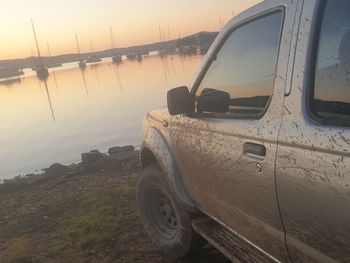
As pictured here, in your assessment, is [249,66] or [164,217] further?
[164,217]

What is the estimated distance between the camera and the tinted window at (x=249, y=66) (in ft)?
8.91

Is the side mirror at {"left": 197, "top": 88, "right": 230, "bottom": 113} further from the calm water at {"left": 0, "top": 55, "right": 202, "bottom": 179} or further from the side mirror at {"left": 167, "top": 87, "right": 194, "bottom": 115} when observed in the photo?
the calm water at {"left": 0, "top": 55, "right": 202, "bottom": 179}

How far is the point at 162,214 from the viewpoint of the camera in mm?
4812

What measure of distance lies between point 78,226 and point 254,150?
4.11m

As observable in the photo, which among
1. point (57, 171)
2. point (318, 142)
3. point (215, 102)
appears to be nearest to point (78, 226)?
point (215, 102)

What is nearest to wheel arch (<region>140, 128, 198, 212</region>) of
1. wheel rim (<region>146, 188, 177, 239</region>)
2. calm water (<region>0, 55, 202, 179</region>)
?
wheel rim (<region>146, 188, 177, 239</region>)

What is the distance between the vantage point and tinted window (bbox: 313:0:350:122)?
2141 mm

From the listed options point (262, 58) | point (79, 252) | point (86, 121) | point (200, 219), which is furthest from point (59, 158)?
point (262, 58)

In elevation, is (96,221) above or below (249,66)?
below

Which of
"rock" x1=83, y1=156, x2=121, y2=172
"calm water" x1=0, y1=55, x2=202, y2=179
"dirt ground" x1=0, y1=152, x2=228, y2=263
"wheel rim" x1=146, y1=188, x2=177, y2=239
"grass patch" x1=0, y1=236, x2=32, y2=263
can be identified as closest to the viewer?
"wheel rim" x1=146, y1=188, x2=177, y2=239

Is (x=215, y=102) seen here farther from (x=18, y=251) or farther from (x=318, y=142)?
(x=18, y=251)

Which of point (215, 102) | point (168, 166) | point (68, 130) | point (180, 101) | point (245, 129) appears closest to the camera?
point (245, 129)

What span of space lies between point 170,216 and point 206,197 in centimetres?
118

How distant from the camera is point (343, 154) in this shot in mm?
1949
